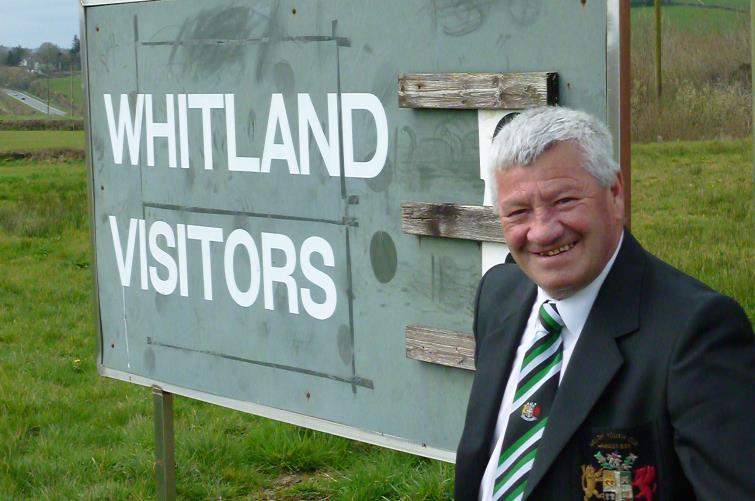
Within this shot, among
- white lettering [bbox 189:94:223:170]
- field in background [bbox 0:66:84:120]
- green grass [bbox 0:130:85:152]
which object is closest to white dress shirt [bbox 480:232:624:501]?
white lettering [bbox 189:94:223:170]

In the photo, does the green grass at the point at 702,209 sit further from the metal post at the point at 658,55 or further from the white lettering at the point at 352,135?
the white lettering at the point at 352,135

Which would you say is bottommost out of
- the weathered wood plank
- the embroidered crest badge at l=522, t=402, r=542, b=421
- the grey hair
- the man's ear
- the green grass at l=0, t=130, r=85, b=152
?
the weathered wood plank

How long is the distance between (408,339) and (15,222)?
11.6 m

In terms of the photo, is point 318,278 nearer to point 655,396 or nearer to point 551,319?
point 551,319

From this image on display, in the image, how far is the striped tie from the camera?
88.9 inches

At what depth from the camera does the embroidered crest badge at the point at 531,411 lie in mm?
2264

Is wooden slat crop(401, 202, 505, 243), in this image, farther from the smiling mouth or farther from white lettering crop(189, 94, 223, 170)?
the smiling mouth

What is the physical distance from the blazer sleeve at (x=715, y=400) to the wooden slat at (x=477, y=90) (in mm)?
1280

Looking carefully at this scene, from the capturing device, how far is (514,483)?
2.29 meters

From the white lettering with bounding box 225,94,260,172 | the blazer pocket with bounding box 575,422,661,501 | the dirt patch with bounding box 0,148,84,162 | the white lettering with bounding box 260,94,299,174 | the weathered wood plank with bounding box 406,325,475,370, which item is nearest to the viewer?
the blazer pocket with bounding box 575,422,661,501

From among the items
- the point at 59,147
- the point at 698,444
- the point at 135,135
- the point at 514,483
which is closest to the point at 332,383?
the point at 135,135

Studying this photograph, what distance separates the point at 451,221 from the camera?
11.7ft

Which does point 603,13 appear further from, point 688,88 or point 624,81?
point 688,88

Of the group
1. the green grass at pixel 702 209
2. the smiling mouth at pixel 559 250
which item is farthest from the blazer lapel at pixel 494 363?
the green grass at pixel 702 209
